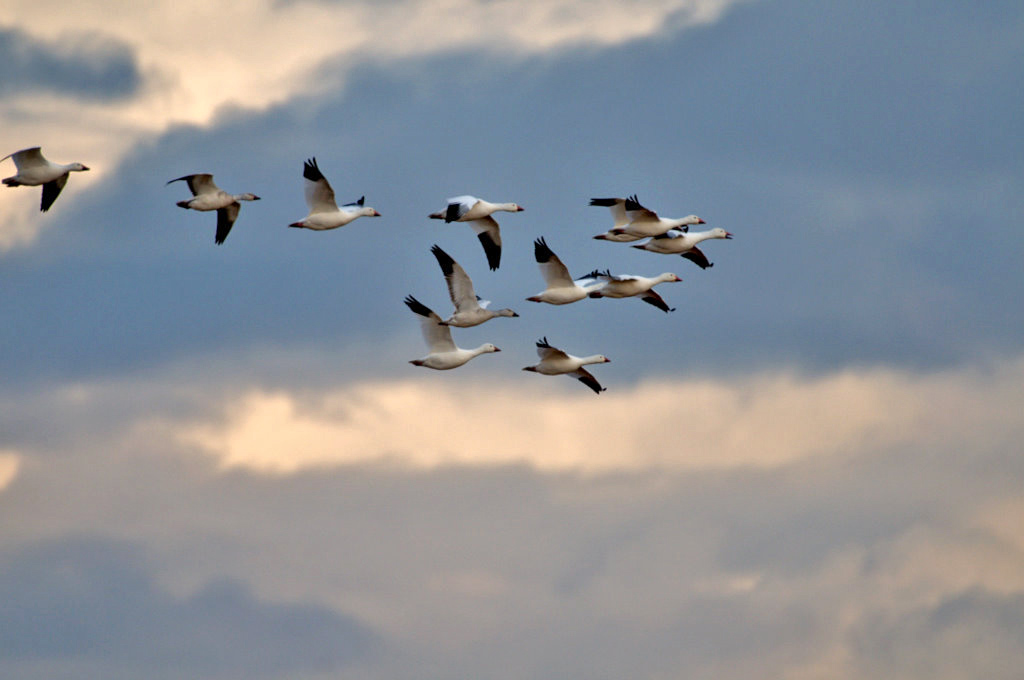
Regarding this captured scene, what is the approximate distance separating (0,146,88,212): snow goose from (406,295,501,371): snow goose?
29.0 feet

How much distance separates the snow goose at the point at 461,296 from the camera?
179 feet

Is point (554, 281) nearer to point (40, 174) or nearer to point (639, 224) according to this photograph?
point (639, 224)

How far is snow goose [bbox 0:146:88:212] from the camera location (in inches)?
2031

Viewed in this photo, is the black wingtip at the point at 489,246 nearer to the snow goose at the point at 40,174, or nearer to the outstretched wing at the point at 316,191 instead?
the outstretched wing at the point at 316,191

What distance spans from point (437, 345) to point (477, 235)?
3207 mm

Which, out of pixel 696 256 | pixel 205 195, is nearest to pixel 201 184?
pixel 205 195

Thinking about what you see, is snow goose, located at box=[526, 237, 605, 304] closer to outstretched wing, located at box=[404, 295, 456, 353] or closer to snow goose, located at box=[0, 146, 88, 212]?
outstretched wing, located at box=[404, 295, 456, 353]

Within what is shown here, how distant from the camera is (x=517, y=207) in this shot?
56.6m

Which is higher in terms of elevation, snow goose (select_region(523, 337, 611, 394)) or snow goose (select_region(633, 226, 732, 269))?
snow goose (select_region(633, 226, 732, 269))

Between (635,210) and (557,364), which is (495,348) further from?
(635,210)

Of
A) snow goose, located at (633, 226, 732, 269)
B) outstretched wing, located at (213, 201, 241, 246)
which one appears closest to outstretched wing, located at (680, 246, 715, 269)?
snow goose, located at (633, 226, 732, 269)

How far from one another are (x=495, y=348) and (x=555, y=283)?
4118mm

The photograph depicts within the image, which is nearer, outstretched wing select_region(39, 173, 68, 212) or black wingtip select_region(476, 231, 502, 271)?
outstretched wing select_region(39, 173, 68, 212)

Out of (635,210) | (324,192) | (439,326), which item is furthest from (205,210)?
(635,210)
